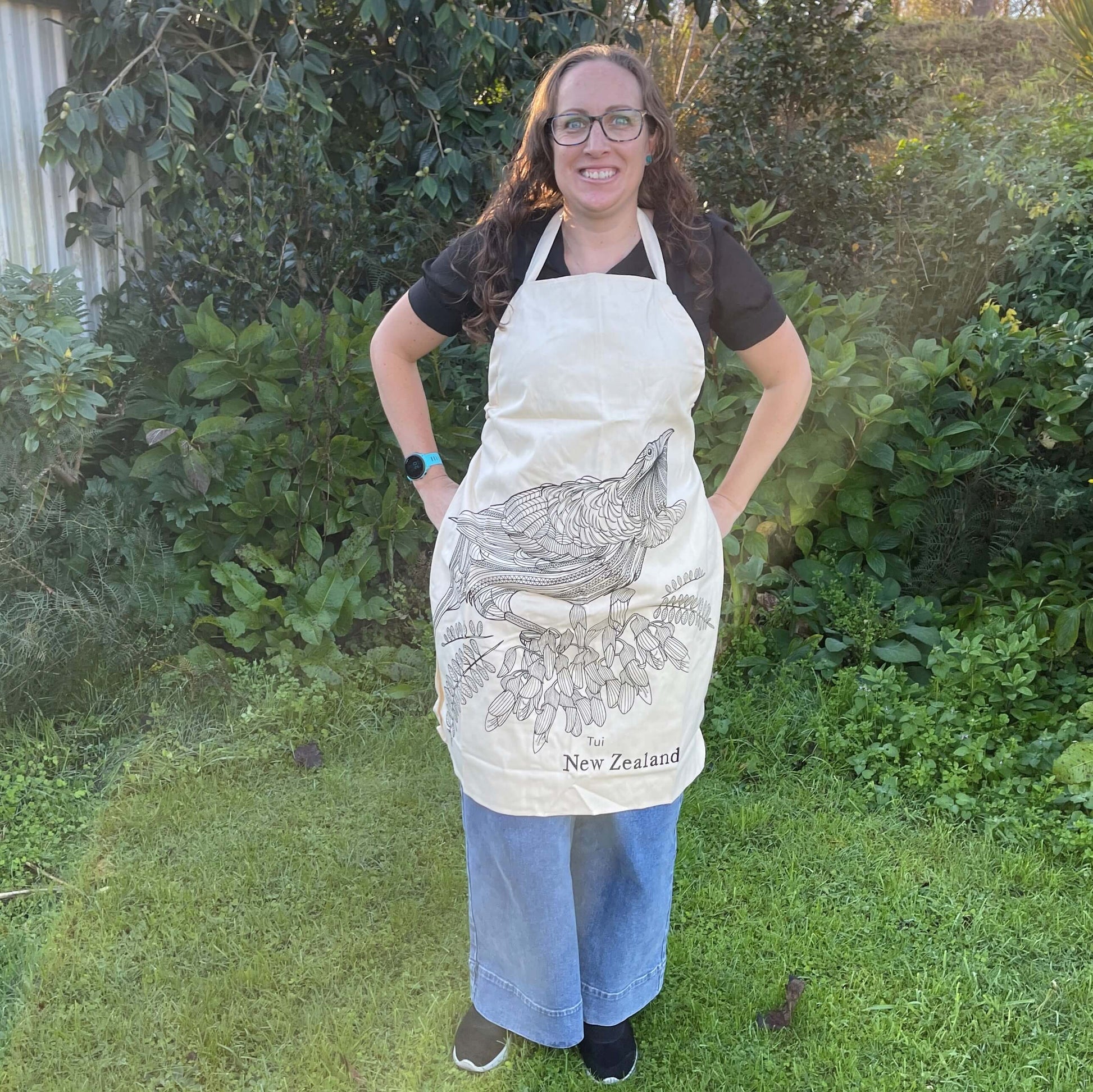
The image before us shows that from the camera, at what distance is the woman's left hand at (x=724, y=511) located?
87.4 inches

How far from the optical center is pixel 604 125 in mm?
1863

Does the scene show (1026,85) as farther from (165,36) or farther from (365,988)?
(365,988)

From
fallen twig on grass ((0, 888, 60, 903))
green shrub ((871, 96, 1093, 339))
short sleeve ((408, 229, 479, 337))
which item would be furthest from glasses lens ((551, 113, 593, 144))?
fallen twig on grass ((0, 888, 60, 903))

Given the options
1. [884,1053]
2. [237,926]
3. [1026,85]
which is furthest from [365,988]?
[1026,85]

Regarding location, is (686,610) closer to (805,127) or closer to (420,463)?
(420,463)

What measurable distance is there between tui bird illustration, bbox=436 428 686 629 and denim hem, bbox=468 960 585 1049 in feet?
2.86

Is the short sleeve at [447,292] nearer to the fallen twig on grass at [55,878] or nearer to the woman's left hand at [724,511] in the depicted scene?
the woman's left hand at [724,511]

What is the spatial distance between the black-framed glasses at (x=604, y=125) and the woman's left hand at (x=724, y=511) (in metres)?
0.79

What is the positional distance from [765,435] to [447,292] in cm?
77

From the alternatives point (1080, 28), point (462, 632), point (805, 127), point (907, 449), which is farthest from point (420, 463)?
point (1080, 28)

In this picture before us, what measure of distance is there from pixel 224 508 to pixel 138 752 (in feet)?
3.05

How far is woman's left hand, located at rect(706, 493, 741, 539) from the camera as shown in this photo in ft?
7.28

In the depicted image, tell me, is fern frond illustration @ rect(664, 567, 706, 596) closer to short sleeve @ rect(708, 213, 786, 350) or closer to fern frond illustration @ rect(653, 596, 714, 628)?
fern frond illustration @ rect(653, 596, 714, 628)

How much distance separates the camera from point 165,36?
387cm
